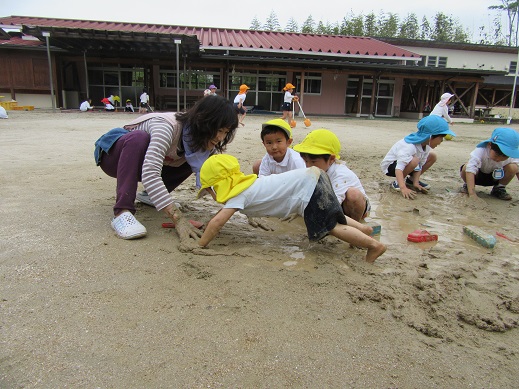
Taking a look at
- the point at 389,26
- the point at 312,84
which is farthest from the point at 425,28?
the point at 312,84

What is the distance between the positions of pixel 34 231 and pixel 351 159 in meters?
5.06

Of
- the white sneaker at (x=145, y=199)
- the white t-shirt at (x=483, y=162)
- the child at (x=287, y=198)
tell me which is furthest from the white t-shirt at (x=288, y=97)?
the child at (x=287, y=198)

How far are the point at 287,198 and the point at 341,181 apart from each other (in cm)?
67

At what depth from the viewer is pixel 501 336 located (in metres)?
1.65

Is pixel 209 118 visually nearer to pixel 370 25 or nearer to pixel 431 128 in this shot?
pixel 431 128

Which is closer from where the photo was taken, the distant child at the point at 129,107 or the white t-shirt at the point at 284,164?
the white t-shirt at the point at 284,164

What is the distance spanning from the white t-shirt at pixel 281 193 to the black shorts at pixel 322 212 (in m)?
0.04

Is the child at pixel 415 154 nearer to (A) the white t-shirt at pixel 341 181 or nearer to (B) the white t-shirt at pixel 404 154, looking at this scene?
(B) the white t-shirt at pixel 404 154

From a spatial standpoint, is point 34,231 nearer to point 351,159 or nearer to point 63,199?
point 63,199

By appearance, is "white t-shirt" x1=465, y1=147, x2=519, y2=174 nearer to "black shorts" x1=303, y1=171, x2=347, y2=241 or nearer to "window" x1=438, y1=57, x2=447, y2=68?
"black shorts" x1=303, y1=171, x2=347, y2=241

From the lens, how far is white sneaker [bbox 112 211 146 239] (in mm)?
2453

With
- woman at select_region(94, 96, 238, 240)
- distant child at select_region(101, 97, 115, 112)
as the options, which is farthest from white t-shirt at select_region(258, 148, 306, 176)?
distant child at select_region(101, 97, 115, 112)

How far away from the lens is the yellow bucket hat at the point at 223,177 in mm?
2311

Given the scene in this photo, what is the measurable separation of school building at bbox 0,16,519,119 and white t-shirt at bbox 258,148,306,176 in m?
11.8
